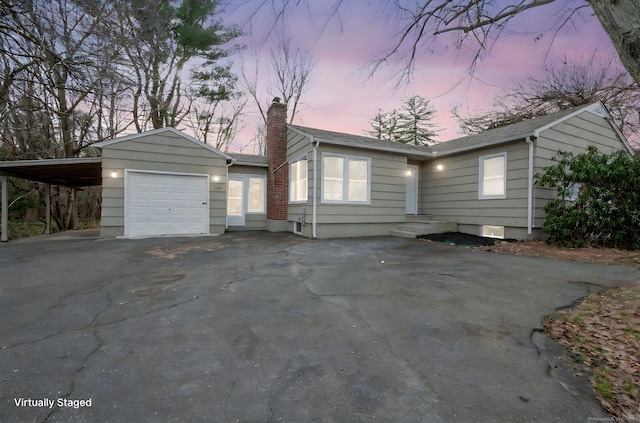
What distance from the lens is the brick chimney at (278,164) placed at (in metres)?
11.3

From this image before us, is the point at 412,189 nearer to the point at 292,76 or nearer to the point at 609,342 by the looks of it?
the point at 609,342

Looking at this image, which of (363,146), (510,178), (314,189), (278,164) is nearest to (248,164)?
(278,164)

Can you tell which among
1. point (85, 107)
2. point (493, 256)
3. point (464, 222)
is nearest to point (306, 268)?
point (493, 256)

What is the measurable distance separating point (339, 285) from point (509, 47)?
458 cm

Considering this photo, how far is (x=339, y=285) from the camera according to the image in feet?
13.5

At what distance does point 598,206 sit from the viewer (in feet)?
23.6

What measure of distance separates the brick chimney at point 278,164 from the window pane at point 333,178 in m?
2.32

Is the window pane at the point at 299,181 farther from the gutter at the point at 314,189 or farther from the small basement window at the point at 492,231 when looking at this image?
the small basement window at the point at 492,231

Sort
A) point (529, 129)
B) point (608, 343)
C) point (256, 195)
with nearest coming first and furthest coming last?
point (608, 343)
point (529, 129)
point (256, 195)

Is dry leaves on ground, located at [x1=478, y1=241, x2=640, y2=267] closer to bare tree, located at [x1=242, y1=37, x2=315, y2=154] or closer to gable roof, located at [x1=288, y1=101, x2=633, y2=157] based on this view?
gable roof, located at [x1=288, y1=101, x2=633, y2=157]

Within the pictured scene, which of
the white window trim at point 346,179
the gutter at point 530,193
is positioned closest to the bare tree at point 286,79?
the white window trim at point 346,179

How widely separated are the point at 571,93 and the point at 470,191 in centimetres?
1124

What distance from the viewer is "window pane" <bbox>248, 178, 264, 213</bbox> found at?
39.9 feet

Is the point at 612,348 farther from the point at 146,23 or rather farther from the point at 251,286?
the point at 146,23
